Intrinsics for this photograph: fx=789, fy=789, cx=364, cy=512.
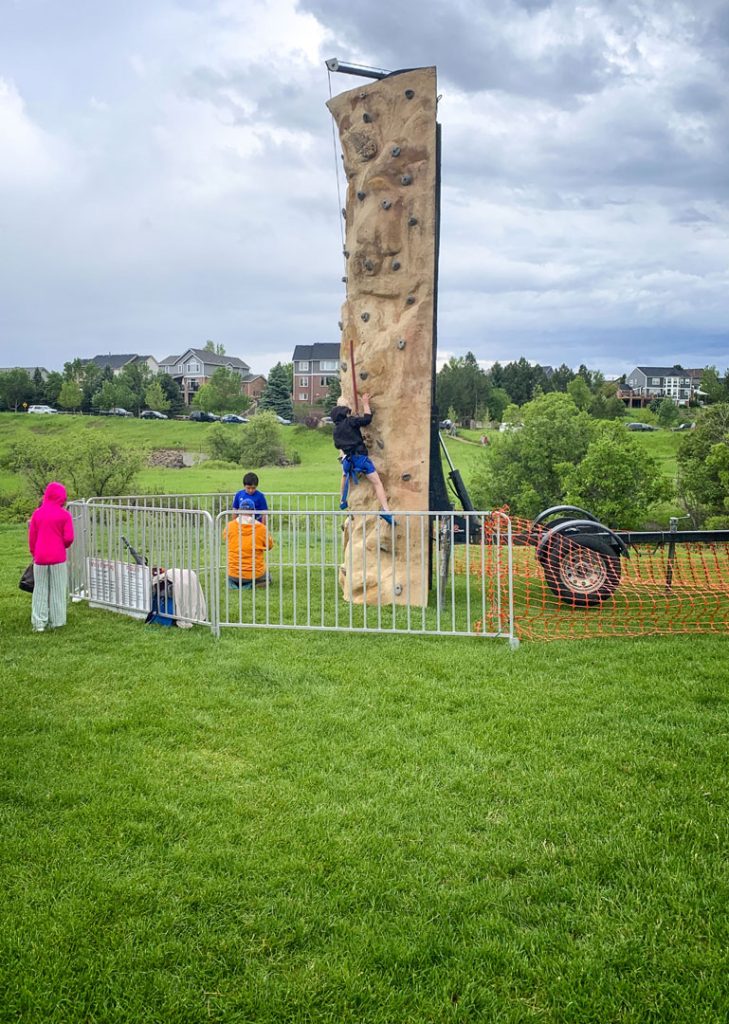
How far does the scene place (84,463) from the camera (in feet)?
68.1

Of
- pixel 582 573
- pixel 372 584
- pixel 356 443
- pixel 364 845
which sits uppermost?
pixel 356 443

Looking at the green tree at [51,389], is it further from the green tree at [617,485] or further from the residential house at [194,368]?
the green tree at [617,485]

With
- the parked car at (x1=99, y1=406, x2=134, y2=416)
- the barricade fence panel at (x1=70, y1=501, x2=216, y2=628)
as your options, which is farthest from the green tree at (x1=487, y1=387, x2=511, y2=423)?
the barricade fence panel at (x1=70, y1=501, x2=216, y2=628)

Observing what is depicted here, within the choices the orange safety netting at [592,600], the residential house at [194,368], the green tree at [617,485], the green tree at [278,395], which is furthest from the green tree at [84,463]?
the residential house at [194,368]

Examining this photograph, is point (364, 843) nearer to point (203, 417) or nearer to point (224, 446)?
point (224, 446)

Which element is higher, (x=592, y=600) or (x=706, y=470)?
(x=706, y=470)

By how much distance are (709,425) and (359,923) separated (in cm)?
2532

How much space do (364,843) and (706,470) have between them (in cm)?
2319

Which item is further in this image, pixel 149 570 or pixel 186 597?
pixel 149 570

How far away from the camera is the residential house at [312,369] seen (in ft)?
291

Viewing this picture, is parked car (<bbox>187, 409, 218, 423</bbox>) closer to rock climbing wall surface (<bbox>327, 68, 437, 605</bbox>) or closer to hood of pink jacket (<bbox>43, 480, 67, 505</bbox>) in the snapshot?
rock climbing wall surface (<bbox>327, 68, 437, 605</bbox>)

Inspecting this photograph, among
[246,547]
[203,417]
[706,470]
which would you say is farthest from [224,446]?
[246,547]

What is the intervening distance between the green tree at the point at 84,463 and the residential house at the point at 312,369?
222 feet

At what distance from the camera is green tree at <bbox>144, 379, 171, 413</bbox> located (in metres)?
70.1
